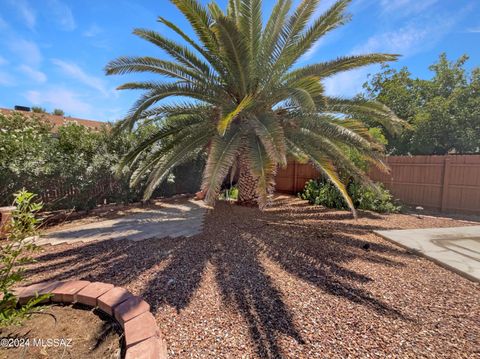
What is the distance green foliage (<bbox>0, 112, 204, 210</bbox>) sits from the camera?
5.76 metres

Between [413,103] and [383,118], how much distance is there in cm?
1193

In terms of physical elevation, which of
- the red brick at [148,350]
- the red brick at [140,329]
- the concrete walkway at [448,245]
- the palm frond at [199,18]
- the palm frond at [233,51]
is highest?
the palm frond at [199,18]

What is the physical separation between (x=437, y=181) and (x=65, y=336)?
11.1 meters

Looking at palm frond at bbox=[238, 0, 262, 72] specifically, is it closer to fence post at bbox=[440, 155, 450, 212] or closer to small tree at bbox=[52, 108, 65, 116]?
fence post at bbox=[440, 155, 450, 212]

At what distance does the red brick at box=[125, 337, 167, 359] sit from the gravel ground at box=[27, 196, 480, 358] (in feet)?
0.35

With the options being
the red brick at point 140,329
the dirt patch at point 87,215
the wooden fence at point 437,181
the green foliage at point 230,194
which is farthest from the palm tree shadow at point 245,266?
the wooden fence at point 437,181

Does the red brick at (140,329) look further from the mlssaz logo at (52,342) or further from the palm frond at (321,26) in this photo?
the palm frond at (321,26)

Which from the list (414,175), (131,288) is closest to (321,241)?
(131,288)

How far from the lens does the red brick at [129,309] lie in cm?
207

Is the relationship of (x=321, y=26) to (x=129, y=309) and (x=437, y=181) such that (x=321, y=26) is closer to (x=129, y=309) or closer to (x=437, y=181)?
(x=129, y=309)

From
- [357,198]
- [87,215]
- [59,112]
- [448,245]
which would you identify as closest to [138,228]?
[87,215]

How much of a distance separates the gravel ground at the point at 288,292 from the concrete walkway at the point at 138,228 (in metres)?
0.48

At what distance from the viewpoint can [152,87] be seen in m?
5.46

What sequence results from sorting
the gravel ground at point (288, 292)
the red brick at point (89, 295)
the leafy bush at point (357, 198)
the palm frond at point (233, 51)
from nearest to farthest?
the gravel ground at point (288, 292) → the red brick at point (89, 295) → the palm frond at point (233, 51) → the leafy bush at point (357, 198)
